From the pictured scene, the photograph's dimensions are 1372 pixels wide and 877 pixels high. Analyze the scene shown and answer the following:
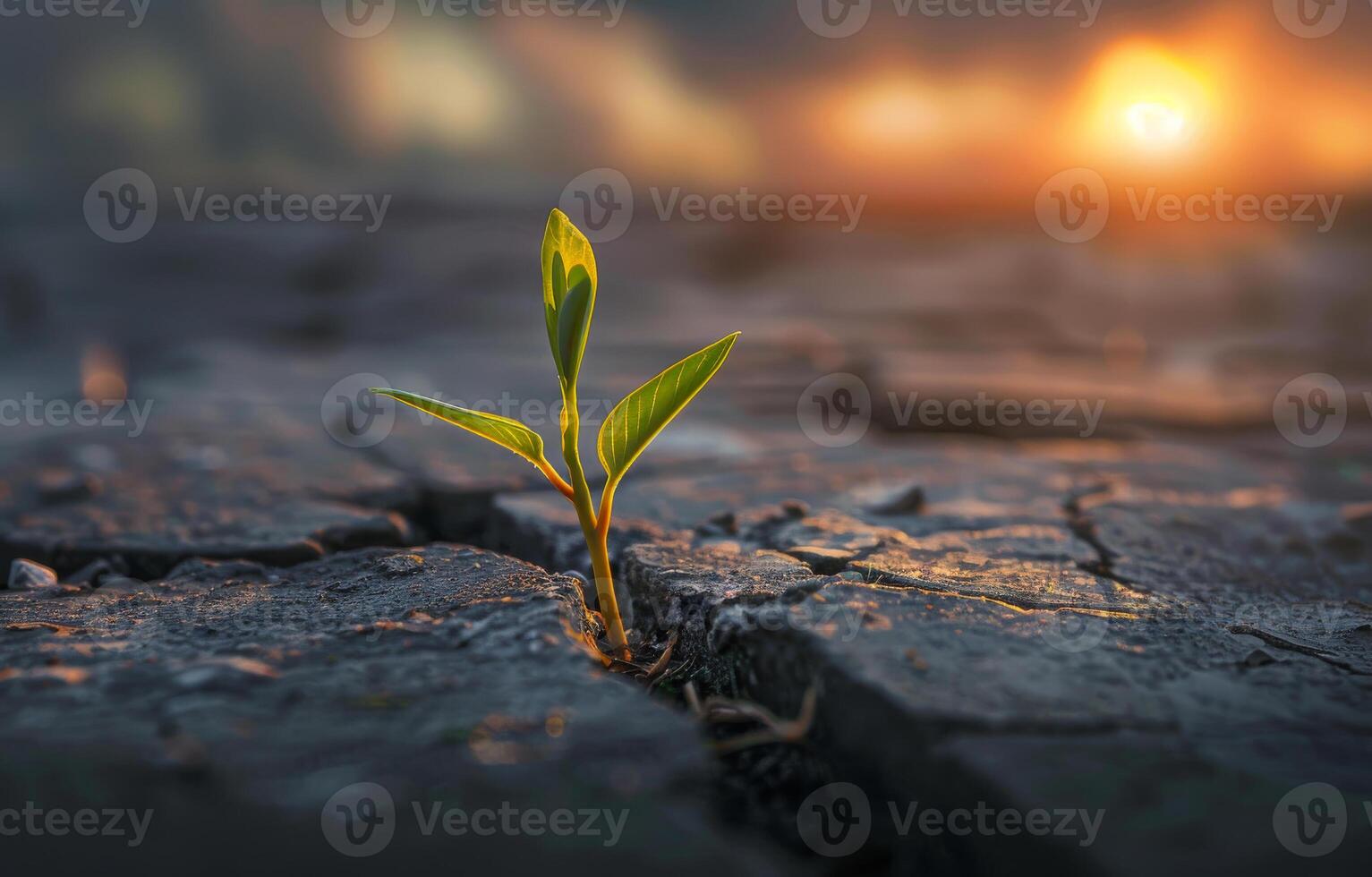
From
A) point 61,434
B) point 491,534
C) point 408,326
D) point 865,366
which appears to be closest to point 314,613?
point 491,534

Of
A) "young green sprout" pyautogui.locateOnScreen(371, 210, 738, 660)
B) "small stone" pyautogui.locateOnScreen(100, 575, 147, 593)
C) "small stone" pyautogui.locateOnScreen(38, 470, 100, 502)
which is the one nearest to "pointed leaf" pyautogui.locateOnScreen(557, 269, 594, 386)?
"young green sprout" pyautogui.locateOnScreen(371, 210, 738, 660)

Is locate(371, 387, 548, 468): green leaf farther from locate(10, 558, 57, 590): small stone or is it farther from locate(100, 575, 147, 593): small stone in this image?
locate(10, 558, 57, 590): small stone

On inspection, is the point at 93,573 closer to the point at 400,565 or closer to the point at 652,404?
the point at 400,565

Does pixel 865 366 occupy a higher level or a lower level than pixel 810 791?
higher

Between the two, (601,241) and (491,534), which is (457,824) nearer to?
(491,534)

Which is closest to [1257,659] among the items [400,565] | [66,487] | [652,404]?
[652,404]

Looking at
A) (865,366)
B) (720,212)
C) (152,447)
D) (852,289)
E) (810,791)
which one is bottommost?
(810,791)

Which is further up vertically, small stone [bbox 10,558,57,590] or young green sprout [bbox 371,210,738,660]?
young green sprout [bbox 371,210,738,660]
